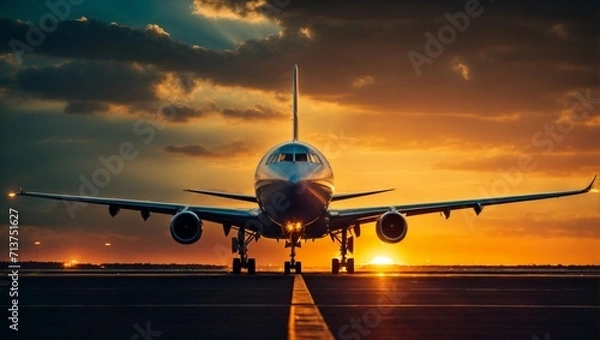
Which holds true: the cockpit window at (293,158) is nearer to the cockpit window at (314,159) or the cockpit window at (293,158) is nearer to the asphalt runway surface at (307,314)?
the cockpit window at (314,159)

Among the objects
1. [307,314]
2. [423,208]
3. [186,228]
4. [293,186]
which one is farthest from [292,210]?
[307,314]

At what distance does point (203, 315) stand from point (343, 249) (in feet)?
114

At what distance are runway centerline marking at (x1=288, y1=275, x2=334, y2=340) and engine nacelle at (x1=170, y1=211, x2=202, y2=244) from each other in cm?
2349

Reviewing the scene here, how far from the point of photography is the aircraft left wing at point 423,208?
50.6 meters

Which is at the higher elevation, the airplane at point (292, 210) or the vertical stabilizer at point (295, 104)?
the vertical stabilizer at point (295, 104)

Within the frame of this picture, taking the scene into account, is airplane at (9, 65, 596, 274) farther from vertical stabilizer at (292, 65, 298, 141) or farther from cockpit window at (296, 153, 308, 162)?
vertical stabilizer at (292, 65, 298, 141)

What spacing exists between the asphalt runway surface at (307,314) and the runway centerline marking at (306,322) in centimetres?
1

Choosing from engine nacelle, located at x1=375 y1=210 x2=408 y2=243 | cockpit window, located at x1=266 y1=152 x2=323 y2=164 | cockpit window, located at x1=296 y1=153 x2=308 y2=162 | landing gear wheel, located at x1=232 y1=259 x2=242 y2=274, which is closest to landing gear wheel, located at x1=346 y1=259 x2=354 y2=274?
engine nacelle, located at x1=375 y1=210 x2=408 y2=243

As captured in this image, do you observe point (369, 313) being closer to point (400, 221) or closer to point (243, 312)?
point (243, 312)

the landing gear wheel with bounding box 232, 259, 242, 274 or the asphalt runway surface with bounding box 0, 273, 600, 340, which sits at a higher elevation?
the landing gear wheel with bounding box 232, 259, 242, 274

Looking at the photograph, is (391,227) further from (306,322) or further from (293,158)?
(306,322)

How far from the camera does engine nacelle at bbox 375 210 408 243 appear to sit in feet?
160

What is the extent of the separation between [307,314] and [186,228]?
29341mm

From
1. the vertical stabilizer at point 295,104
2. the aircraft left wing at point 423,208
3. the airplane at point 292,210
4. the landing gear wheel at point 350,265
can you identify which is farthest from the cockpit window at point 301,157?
the vertical stabilizer at point 295,104
